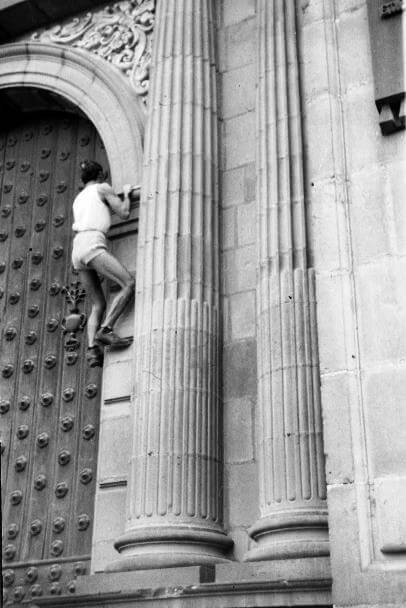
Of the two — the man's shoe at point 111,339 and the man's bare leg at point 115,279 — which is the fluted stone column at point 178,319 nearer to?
the man's bare leg at point 115,279

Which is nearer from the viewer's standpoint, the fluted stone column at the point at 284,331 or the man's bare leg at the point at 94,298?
the fluted stone column at the point at 284,331

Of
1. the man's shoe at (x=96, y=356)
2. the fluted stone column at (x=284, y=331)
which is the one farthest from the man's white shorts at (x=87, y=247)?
the fluted stone column at (x=284, y=331)

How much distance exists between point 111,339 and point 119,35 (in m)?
4.60

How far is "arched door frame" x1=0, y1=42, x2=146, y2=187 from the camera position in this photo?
1183cm

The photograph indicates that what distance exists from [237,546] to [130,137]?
5226 mm

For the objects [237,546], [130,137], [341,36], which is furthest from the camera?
[130,137]

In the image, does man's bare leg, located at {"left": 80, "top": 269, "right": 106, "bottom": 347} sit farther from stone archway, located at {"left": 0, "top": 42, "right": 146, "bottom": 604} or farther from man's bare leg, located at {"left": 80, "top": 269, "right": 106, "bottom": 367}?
stone archway, located at {"left": 0, "top": 42, "right": 146, "bottom": 604}

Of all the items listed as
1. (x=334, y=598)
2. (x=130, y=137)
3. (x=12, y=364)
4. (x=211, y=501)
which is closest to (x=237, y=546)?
(x=211, y=501)

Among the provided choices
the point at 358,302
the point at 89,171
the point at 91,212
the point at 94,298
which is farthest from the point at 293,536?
the point at 89,171

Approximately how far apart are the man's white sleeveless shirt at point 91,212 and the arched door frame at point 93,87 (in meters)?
0.58

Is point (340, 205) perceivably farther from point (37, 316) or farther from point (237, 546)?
point (37, 316)

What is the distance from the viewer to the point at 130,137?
11898 millimetres

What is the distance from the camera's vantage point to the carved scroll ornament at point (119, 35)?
12.5 metres

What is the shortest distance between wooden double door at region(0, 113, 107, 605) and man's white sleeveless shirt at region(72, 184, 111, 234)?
1.28 m
